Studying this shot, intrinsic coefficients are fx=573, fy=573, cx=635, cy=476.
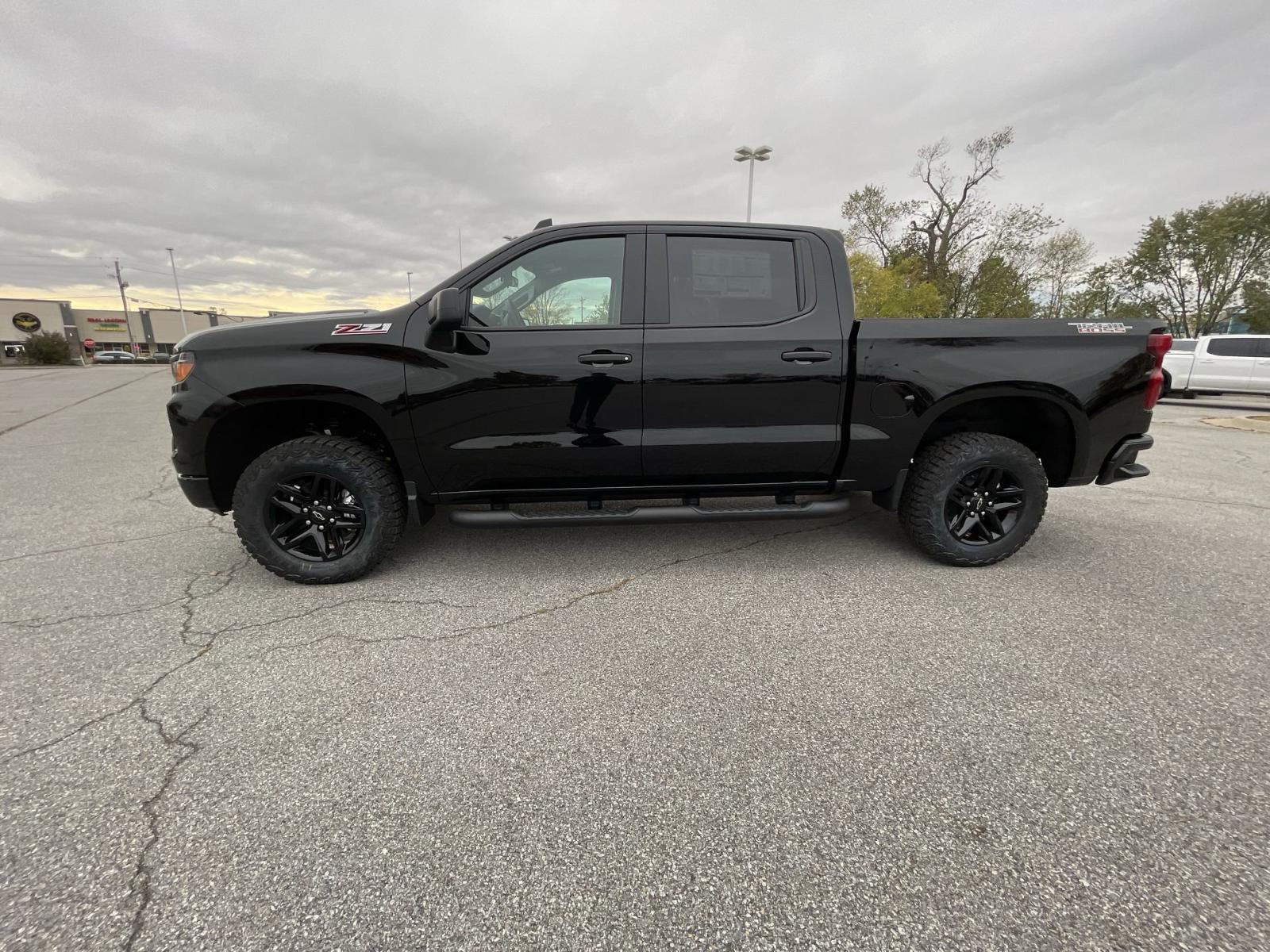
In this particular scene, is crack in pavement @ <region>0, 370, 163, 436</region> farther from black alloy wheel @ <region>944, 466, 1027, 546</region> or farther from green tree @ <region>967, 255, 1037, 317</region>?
green tree @ <region>967, 255, 1037, 317</region>

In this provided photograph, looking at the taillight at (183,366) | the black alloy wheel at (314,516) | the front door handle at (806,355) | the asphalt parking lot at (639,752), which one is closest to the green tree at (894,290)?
the front door handle at (806,355)

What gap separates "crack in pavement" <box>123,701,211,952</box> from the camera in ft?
4.41

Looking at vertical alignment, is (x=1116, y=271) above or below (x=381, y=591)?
above

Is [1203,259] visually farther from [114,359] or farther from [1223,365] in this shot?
[114,359]

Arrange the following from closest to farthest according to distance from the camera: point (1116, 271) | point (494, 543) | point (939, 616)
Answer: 1. point (939, 616)
2. point (494, 543)
3. point (1116, 271)

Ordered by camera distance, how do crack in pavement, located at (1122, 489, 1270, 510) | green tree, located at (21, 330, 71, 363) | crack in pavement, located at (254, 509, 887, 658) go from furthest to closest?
green tree, located at (21, 330, 71, 363) → crack in pavement, located at (1122, 489, 1270, 510) → crack in pavement, located at (254, 509, 887, 658)

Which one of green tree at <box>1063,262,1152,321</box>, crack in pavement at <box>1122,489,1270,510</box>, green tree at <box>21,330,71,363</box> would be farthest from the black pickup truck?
green tree at <box>21,330,71,363</box>

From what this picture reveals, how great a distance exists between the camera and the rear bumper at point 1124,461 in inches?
129

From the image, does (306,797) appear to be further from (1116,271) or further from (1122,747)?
(1116,271)

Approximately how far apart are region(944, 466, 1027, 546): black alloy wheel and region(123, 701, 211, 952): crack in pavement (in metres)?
3.63

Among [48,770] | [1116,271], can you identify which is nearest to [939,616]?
[48,770]

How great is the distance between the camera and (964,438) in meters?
3.32

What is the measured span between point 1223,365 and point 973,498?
14971 millimetres

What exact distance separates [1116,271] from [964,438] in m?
42.3
